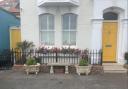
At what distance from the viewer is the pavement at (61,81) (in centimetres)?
877

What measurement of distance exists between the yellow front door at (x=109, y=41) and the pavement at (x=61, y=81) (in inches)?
68.0

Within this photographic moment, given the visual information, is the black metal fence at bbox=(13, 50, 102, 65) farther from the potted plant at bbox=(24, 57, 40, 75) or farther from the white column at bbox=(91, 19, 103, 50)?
the potted plant at bbox=(24, 57, 40, 75)

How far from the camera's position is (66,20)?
1232 cm

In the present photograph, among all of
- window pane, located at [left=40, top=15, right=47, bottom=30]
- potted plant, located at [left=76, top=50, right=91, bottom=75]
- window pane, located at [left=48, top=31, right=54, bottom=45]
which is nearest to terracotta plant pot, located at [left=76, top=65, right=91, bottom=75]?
potted plant, located at [left=76, top=50, right=91, bottom=75]

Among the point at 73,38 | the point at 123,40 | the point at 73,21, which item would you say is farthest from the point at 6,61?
the point at 123,40

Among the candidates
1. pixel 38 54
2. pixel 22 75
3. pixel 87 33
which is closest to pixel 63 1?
pixel 87 33

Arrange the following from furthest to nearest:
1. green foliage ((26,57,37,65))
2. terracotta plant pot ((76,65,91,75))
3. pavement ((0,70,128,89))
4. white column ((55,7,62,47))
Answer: white column ((55,7,62,47)) < green foliage ((26,57,37,65)) < terracotta plant pot ((76,65,91,75)) < pavement ((0,70,128,89))

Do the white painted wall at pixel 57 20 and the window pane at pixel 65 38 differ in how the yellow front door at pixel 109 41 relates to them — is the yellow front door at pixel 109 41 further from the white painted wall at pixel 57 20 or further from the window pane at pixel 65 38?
the window pane at pixel 65 38

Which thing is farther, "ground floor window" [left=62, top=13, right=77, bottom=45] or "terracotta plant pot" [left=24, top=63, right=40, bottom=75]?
"ground floor window" [left=62, top=13, right=77, bottom=45]

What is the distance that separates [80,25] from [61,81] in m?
3.88

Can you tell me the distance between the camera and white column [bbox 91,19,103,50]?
11546mm

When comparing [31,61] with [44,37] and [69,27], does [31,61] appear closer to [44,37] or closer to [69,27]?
[44,37]

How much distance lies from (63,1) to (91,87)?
500cm

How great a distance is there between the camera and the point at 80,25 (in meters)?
12.1
